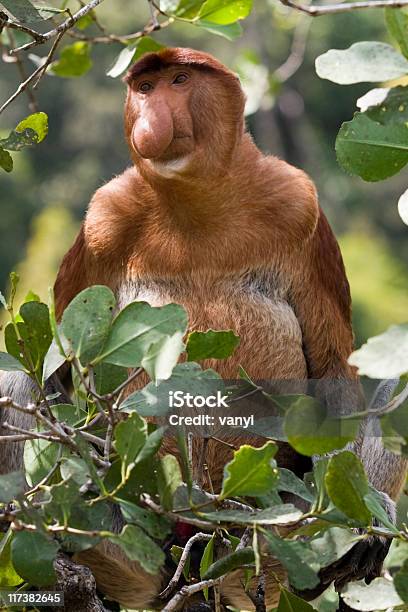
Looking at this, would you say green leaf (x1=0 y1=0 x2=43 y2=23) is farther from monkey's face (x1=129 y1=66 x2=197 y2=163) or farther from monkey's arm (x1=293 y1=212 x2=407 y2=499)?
monkey's arm (x1=293 y1=212 x2=407 y2=499)

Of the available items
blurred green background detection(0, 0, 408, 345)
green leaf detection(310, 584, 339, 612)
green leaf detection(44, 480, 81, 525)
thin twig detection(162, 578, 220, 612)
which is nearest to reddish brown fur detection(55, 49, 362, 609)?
green leaf detection(310, 584, 339, 612)

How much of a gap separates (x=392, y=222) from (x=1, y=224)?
8293mm

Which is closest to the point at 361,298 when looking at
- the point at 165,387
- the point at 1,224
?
the point at 1,224

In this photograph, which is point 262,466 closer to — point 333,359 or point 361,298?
point 333,359

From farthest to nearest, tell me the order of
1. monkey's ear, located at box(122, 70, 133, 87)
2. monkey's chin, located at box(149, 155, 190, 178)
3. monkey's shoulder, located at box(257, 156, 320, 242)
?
monkey's shoulder, located at box(257, 156, 320, 242)
monkey's ear, located at box(122, 70, 133, 87)
monkey's chin, located at box(149, 155, 190, 178)

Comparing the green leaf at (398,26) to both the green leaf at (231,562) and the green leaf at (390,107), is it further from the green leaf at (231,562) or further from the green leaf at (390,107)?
the green leaf at (231,562)

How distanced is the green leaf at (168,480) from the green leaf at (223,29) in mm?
1058

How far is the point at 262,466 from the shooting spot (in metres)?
1.46

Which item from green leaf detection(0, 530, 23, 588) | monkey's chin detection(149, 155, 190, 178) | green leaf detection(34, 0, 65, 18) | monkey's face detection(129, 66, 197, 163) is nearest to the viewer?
green leaf detection(0, 530, 23, 588)

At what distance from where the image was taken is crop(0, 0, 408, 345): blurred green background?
53.9ft

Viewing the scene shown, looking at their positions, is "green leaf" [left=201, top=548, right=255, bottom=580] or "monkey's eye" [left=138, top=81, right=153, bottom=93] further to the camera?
"monkey's eye" [left=138, top=81, right=153, bottom=93]

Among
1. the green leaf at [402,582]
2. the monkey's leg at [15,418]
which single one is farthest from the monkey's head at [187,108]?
the green leaf at [402,582]

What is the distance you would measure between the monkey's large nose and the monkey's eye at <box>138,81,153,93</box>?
0.43 feet

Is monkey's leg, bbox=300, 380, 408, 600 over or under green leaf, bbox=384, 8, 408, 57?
under
